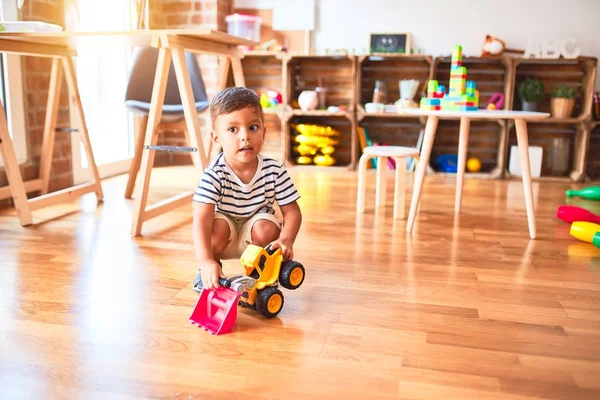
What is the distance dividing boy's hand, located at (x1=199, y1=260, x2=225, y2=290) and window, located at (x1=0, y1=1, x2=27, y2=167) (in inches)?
66.5

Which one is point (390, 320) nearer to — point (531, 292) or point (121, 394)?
point (531, 292)

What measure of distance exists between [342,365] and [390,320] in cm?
28

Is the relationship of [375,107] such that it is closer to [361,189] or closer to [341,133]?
[341,133]

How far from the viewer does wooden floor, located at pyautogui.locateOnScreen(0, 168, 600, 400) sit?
3.72 feet

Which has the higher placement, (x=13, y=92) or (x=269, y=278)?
(x=13, y=92)

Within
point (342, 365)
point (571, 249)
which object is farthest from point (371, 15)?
point (342, 365)

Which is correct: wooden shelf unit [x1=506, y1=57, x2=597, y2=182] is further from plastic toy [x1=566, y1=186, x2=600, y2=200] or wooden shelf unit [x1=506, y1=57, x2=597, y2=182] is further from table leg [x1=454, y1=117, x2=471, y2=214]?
table leg [x1=454, y1=117, x2=471, y2=214]

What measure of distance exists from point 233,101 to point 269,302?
1.63 ft

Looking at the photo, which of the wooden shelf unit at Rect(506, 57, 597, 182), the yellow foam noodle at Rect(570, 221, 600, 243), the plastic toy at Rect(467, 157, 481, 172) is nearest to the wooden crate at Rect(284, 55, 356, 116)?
the plastic toy at Rect(467, 157, 481, 172)

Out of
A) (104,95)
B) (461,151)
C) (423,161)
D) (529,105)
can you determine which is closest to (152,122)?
(423,161)

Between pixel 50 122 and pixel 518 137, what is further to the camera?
pixel 50 122

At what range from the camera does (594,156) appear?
4098 millimetres

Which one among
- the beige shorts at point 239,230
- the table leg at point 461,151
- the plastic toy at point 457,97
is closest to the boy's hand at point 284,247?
the beige shorts at point 239,230

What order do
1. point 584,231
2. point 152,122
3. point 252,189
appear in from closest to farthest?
1. point 252,189
2. point 152,122
3. point 584,231
